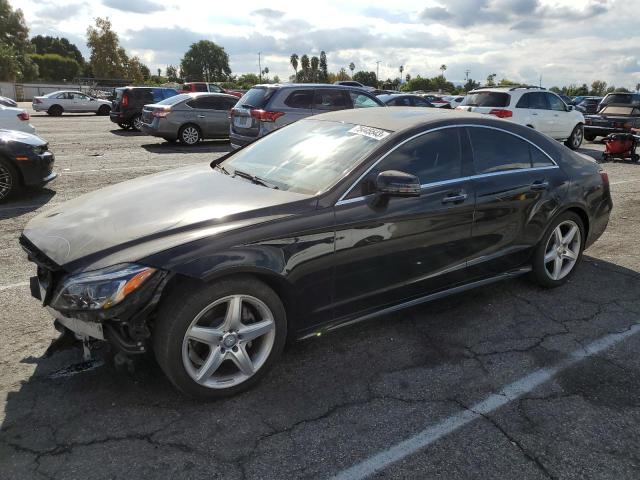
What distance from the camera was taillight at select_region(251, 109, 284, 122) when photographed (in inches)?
428

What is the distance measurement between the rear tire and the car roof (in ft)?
36.6

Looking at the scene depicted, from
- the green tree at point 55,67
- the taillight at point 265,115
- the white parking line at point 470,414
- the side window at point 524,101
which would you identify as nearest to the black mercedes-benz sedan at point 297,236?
the white parking line at point 470,414

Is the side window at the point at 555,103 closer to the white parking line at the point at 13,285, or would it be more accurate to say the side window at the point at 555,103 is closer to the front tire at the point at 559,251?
the front tire at the point at 559,251

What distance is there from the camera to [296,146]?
391 centimetres

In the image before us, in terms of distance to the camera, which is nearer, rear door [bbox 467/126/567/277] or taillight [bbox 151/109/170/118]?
rear door [bbox 467/126/567/277]

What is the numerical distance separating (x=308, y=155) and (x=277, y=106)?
770 centimetres

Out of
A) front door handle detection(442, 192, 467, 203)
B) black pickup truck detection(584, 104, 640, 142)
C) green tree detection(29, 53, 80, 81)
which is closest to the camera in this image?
front door handle detection(442, 192, 467, 203)

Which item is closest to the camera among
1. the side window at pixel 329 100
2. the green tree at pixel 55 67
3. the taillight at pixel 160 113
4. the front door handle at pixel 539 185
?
the front door handle at pixel 539 185

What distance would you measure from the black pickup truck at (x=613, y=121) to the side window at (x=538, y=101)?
11.4 ft

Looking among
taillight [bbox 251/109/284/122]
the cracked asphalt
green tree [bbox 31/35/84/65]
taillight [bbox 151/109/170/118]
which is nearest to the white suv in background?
taillight [bbox 251/109/284/122]

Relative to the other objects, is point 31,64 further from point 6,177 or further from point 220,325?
point 220,325

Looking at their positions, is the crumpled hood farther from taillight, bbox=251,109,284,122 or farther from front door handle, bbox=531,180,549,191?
taillight, bbox=251,109,284,122

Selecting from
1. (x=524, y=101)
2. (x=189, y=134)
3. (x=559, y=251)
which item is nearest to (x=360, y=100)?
(x=524, y=101)

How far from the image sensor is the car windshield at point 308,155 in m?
3.41
